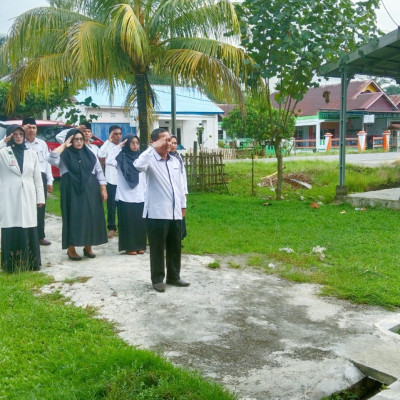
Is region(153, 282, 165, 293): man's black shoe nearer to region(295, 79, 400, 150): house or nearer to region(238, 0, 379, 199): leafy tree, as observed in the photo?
region(238, 0, 379, 199): leafy tree

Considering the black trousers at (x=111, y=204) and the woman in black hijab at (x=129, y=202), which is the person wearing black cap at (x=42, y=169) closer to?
the black trousers at (x=111, y=204)

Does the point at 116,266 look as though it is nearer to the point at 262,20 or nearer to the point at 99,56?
the point at 99,56

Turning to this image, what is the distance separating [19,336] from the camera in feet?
→ 14.1

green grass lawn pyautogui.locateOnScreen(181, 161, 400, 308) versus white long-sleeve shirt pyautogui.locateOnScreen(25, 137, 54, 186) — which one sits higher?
white long-sleeve shirt pyautogui.locateOnScreen(25, 137, 54, 186)

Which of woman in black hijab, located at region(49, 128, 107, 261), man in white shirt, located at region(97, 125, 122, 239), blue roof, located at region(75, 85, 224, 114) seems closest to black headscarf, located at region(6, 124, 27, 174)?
woman in black hijab, located at region(49, 128, 107, 261)

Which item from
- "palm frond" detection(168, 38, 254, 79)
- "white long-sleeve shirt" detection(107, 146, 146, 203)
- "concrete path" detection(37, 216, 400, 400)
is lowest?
"concrete path" detection(37, 216, 400, 400)

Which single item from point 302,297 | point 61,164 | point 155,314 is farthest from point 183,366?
point 61,164

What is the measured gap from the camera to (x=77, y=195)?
698 centimetres

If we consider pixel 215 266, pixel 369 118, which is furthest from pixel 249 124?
pixel 215 266

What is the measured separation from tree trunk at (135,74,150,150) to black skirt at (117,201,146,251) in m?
4.77

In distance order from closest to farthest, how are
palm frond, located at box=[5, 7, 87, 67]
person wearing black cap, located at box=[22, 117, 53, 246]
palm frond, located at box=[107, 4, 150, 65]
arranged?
1. person wearing black cap, located at box=[22, 117, 53, 246]
2. palm frond, located at box=[107, 4, 150, 65]
3. palm frond, located at box=[5, 7, 87, 67]

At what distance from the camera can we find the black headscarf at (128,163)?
745 centimetres

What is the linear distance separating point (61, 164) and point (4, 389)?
3995 millimetres

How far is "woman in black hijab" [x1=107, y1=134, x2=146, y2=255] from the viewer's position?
7359 millimetres
